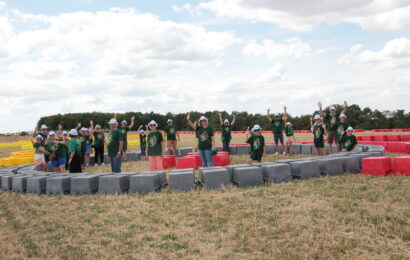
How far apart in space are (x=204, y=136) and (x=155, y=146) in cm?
179

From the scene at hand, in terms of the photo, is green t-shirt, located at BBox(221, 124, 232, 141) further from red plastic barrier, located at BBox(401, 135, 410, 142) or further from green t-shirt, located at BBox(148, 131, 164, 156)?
red plastic barrier, located at BBox(401, 135, 410, 142)

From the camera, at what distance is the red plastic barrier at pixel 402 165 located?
9.61 metres

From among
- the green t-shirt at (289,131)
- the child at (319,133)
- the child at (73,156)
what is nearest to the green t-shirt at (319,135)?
the child at (319,133)

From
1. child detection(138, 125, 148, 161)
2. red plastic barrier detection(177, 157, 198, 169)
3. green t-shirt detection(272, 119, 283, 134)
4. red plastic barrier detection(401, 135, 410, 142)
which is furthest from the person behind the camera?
red plastic barrier detection(401, 135, 410, 142)

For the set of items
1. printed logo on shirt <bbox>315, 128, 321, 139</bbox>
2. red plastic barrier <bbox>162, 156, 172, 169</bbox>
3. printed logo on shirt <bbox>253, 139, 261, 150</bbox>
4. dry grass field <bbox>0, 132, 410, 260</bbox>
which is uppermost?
printed logo on shirt <bbox>315, 128, 321, 139</bbox>

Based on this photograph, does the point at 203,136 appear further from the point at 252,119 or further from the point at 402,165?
the point at 252,119

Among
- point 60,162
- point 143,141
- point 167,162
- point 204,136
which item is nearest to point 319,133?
point 204,136

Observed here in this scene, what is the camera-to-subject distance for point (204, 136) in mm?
11891

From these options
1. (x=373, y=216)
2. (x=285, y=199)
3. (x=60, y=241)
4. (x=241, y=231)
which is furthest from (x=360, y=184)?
(x=60, y=241)

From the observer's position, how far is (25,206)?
8.73m

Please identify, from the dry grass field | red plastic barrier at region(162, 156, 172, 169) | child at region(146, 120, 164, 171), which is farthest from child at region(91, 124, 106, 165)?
the dry grass field

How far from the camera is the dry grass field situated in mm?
5051

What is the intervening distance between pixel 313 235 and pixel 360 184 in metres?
3.98

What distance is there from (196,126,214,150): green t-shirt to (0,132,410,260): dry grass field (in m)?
3.37
